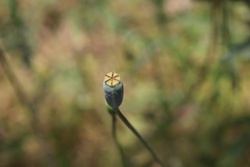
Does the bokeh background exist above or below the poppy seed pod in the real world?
above

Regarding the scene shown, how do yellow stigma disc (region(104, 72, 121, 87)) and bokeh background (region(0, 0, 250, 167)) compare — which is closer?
yellow stigma disc (region(104, 72, 121, 87))

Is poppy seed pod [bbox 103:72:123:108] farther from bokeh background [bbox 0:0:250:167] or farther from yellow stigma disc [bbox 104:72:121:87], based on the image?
bokeh background [bbox 0:0:250:167]

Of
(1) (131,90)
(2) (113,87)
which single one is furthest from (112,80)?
(1) (131,90)

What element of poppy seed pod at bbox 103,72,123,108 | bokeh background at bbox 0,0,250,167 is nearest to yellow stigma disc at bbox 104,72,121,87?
poppy seed pod at bbox 103,72,123,108

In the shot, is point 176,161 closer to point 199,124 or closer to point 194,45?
point 199,124

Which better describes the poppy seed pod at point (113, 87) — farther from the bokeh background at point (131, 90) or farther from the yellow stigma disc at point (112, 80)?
the bokeh background at point (131, 90)

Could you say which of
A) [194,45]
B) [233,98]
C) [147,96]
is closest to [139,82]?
[147,96]
